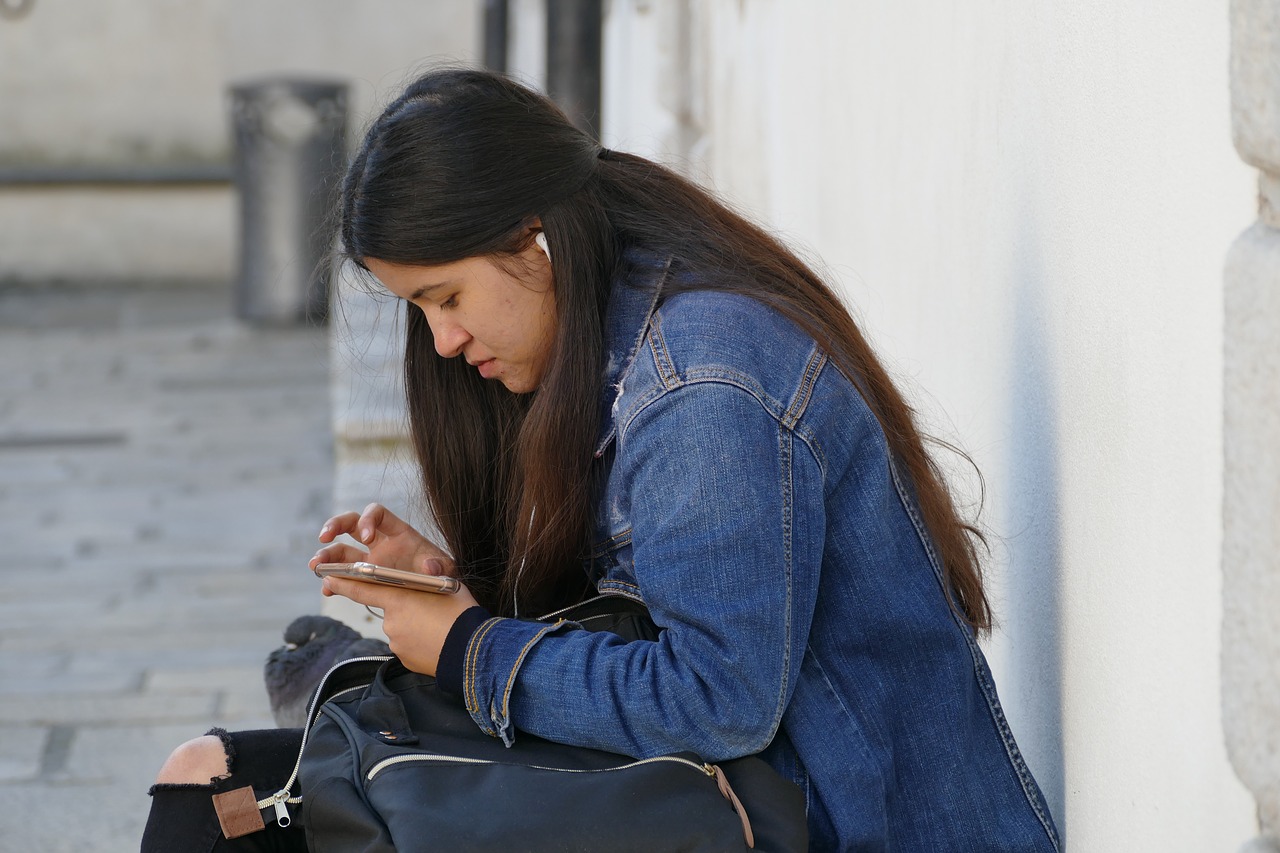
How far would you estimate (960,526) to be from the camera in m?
1.79

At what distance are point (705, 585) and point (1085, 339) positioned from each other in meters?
0.49

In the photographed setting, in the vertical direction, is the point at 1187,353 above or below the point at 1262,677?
above

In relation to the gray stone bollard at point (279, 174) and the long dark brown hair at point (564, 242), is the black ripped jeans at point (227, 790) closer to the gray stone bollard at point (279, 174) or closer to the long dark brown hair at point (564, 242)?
the long dark brown hair at point (564, 242)

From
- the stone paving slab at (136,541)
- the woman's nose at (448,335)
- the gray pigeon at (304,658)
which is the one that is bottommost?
the stone paving slab at (136,541)

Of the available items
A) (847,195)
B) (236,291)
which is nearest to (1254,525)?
(847,195)

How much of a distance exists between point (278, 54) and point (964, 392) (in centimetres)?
1027

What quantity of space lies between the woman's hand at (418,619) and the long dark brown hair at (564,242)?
0.45 ft

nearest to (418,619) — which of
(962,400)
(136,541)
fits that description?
(962,400)

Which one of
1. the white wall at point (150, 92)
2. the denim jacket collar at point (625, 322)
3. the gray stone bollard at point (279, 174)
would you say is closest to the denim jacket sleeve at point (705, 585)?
the denim jacket collar at point (625, 322)

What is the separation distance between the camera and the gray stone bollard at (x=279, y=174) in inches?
380

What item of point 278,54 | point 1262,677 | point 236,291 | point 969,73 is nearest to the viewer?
point 1262,677

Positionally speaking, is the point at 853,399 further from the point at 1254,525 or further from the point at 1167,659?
the point at 1254,525

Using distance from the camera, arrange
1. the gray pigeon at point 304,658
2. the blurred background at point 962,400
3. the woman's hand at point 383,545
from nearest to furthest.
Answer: the blurred background at point 962,400 → the woman's hand at point 383,545 → the gray pigeon at point 304,658

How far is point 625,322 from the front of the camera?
1.69 metres
